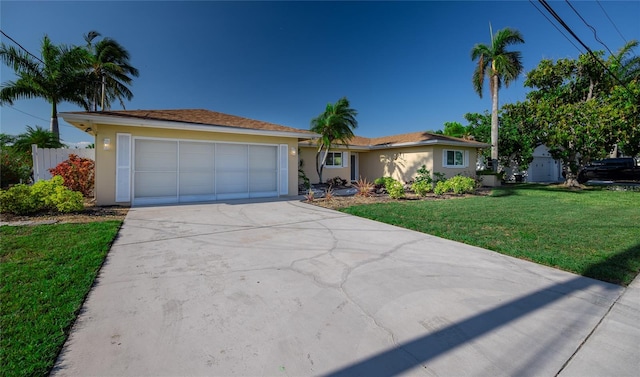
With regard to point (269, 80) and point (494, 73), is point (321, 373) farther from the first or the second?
point (494, 73)

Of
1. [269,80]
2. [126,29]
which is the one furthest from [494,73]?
[126,29]

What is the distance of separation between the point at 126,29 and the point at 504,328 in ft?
49.5

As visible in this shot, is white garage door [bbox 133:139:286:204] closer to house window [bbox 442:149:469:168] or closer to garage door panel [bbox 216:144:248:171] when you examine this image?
garage door panel [bbox 216:144:248:171]

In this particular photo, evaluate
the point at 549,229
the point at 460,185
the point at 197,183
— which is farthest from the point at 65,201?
the point at 460,185

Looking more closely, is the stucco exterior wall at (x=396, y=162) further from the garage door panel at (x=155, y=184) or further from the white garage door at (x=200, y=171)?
the garage door panel at (x=155, y=184)

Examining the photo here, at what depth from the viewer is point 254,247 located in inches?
183

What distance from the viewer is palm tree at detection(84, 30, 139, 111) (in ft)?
→ 63.7

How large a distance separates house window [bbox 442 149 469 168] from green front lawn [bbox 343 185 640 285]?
6785 millimetres

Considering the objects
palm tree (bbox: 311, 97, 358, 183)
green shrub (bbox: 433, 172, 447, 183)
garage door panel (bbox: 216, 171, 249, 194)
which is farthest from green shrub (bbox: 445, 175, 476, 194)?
garage door panel (bbox: 216, 171, 249, 194)

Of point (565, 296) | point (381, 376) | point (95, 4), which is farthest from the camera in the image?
point (95, 4)

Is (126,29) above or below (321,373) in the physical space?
above

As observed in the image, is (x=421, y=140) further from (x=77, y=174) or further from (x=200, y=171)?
(x=77, y=174)

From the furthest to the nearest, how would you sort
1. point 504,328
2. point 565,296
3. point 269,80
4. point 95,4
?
1. point 269,80
2. point 95,4
3. point 565,296
4. point 504,328

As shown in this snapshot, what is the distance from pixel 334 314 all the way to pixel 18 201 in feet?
27.6
